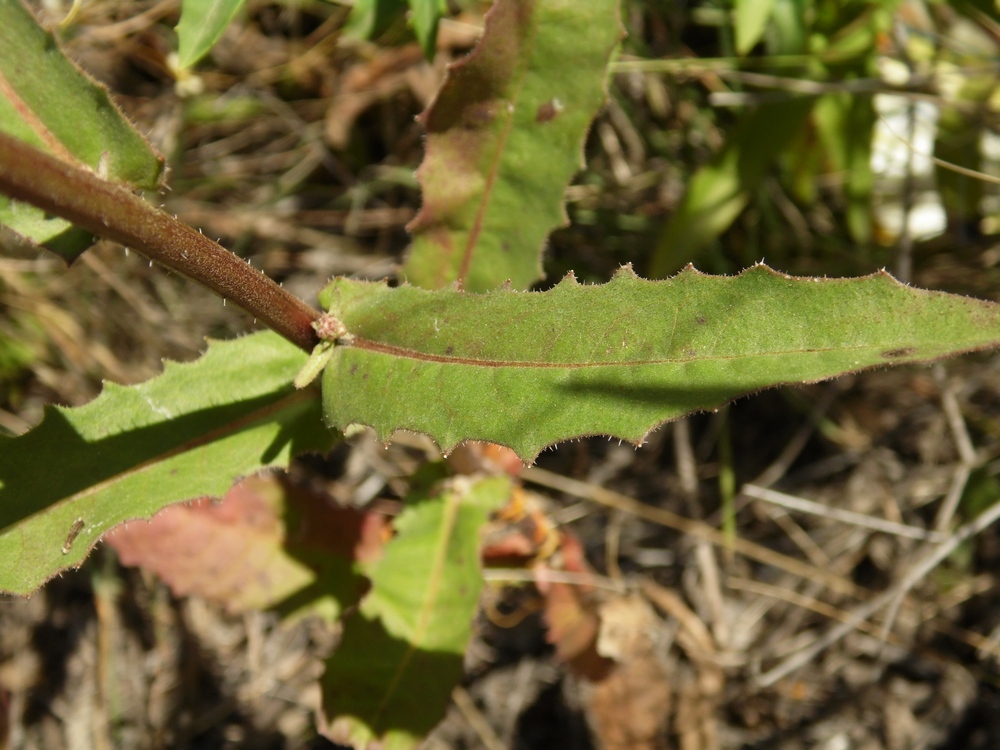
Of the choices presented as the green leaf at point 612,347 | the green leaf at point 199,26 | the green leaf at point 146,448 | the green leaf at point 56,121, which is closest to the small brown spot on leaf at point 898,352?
the green leaf at point 612,347

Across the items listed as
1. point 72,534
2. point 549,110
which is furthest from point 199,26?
point 72,534

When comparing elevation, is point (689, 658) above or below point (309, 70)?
below

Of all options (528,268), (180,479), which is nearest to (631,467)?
(528,268)

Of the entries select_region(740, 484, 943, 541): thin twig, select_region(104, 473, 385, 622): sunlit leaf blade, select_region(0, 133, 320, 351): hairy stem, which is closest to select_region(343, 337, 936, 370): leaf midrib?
select_region(0, 133, 320, 351): hairy stem

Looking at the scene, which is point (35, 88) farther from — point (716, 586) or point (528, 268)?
point (716, 586)

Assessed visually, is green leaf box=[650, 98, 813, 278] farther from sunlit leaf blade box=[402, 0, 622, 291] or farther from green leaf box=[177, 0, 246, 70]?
green leaf box=[177, 0, 246, 70]

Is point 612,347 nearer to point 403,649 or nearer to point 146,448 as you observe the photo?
point 146,448

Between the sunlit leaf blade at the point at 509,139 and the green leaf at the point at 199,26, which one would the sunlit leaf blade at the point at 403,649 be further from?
the green leaf at the point at 199,26
